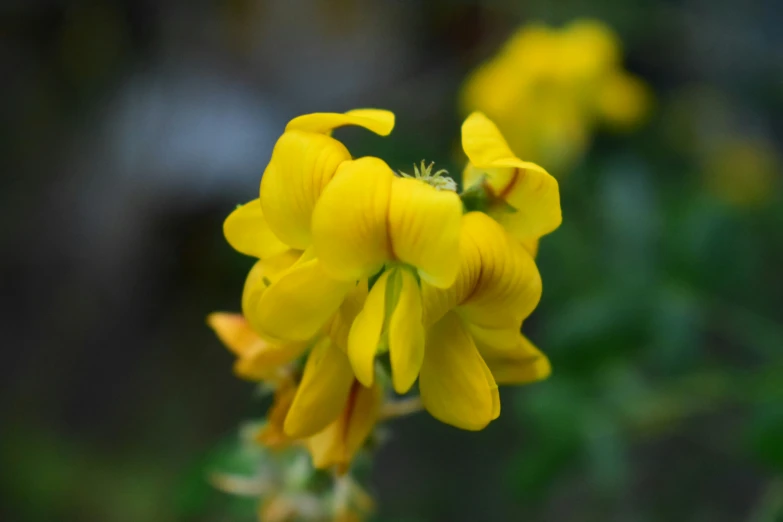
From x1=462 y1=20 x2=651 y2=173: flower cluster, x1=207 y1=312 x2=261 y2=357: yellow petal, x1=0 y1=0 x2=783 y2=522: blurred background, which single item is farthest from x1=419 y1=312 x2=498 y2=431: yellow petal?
x1=462 y1=20 x2=651 y2=173: flower cluster

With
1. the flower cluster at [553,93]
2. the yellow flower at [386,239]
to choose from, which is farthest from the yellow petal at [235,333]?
the flower cluster at [553,93]

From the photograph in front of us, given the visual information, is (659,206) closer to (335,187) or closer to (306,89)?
(335,187)

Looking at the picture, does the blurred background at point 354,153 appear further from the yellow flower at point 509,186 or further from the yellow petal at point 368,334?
the yellow petal at point 368,334

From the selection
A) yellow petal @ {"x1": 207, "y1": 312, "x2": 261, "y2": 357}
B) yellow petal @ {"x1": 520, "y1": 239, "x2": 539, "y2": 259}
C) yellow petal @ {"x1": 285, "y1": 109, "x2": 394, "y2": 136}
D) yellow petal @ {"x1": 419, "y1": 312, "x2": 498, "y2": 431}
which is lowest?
yellow petal @ {"x1": 207, "y1": 312, "x2": 261, "y2": 357}

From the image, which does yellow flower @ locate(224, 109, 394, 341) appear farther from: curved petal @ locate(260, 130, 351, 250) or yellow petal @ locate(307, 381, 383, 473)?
yellow petal @ locate(307, 381, 383, 473)

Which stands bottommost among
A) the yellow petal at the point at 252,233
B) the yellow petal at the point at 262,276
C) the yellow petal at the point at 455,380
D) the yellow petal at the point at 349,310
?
the yellow petal at the point at 455,380
